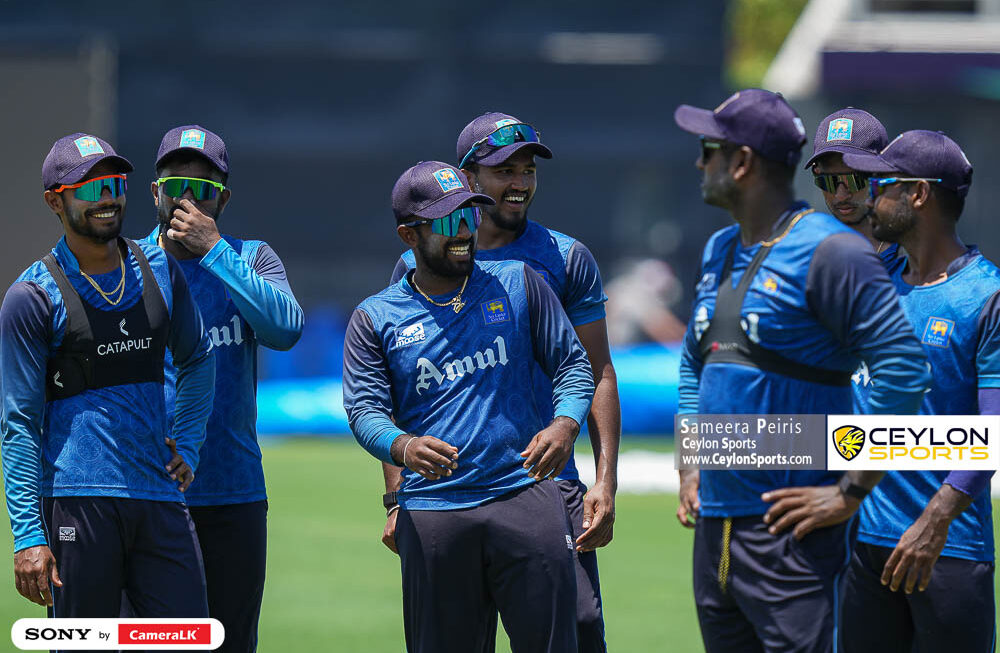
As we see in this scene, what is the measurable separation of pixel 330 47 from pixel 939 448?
117ft

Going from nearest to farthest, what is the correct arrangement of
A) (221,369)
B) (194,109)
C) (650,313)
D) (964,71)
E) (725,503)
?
(725,503) < (221,369) < (964,71) < (650,313) < (194,109)

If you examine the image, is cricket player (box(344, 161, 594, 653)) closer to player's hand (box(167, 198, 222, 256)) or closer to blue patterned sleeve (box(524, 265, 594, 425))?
blue patterned sleeve (box(524, 265, 594, 425))

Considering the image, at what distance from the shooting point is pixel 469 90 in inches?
1518

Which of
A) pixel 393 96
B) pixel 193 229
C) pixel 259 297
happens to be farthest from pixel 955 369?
pixel 393 96

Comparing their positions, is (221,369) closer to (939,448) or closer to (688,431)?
(688,431)

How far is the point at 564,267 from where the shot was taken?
21.3ft

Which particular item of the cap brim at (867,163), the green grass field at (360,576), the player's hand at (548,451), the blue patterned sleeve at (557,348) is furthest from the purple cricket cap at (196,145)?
the green grass field at (360,576)

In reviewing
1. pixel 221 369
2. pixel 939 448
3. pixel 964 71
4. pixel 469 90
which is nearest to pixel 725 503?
pixel 939 448

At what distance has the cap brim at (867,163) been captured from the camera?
560 centimetres

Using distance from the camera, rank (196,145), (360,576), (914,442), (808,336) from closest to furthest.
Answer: (808,336)
(914,442)
(196,145)
(360,576)

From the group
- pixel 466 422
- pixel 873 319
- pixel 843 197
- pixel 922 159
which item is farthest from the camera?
pixel 843 197

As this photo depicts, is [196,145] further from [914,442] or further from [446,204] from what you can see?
[914,442]

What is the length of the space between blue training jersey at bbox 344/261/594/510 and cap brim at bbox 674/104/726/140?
3.51 ft

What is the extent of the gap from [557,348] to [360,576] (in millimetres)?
6195
